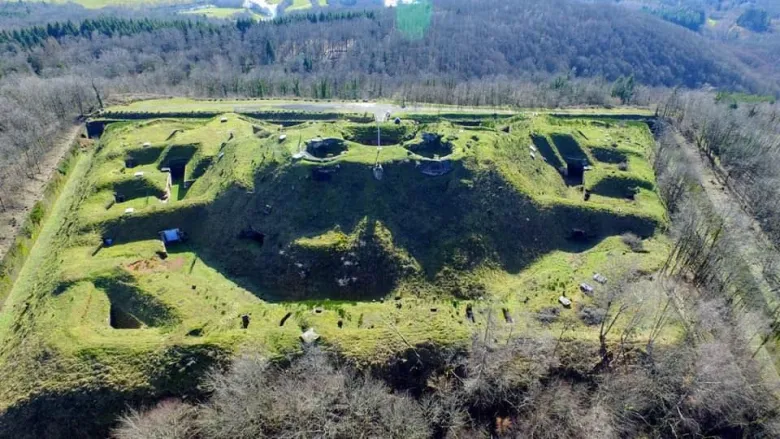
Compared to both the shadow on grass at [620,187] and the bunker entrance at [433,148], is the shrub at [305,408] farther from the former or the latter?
the shadow on grass at [620,187]

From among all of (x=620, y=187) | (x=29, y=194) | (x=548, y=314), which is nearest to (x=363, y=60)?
(x=620, y=187)

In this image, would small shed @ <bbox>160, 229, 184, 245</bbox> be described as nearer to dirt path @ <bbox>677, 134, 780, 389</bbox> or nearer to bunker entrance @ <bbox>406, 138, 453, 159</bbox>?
bunker entrance @ <bbox>406, 138, 453, 159</bbox>

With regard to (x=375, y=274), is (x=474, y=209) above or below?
above

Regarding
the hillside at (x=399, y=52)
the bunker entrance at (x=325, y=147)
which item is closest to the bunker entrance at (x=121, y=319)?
the bunker entrance at (x=325, y=147)

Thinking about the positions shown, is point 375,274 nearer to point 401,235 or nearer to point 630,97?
point 401,235

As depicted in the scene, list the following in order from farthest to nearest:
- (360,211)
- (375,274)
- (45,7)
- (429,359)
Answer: (45,7), (360,211), (375,274), (429,359)

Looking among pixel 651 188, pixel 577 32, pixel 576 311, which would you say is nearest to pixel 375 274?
pixel 576 311

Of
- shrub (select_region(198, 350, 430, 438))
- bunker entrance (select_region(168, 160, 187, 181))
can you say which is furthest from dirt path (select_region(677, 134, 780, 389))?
bunker entrance (select_region(168, 160, 187, 181))
